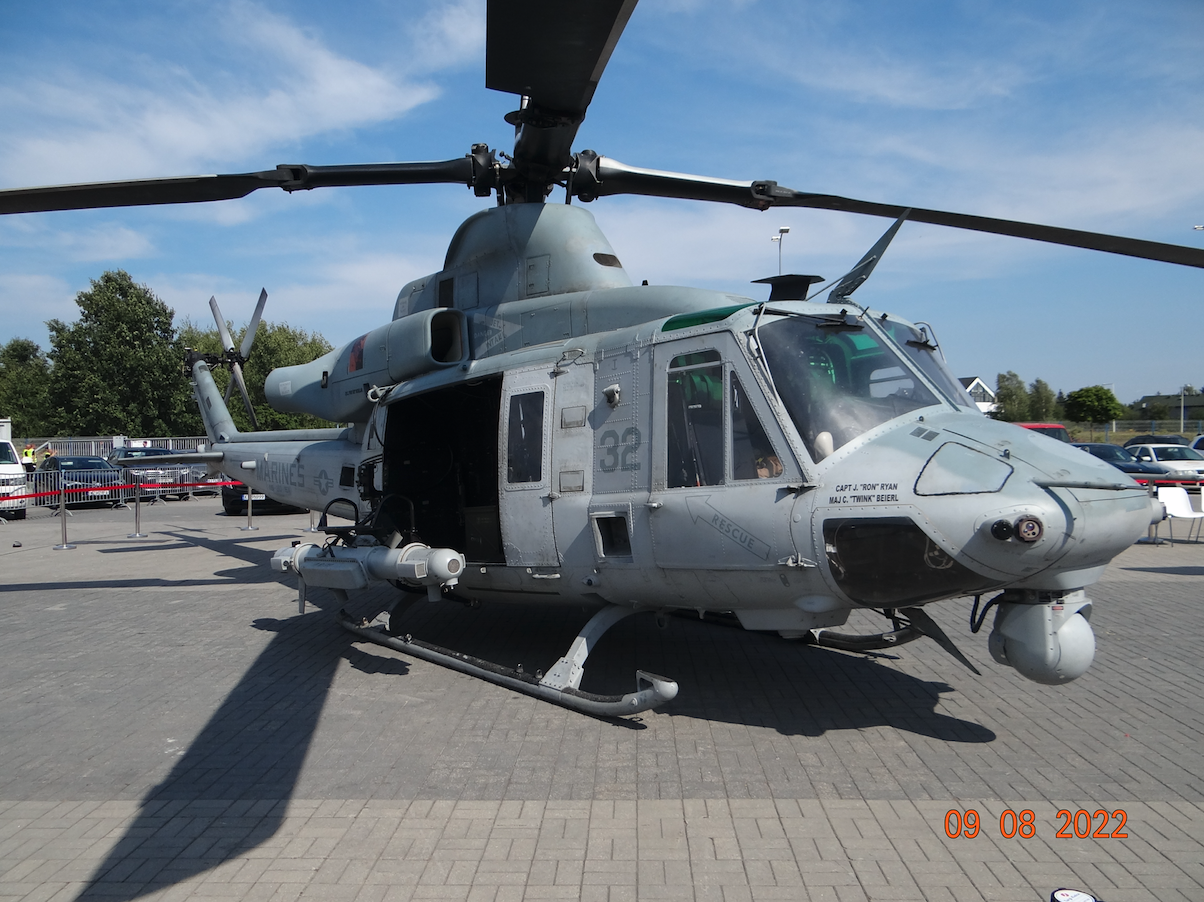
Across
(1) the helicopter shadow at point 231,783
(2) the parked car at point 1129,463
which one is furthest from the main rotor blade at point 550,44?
(2) the parked car at point 1129,463

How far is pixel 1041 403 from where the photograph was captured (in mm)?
63656

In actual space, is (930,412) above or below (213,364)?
below

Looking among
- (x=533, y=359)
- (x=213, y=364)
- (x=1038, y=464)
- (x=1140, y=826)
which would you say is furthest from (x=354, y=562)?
(x=213, y=364)

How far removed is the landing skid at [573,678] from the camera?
495 cm

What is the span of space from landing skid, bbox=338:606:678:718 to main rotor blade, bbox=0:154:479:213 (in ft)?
13.0

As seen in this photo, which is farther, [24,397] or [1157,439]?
[24,397]

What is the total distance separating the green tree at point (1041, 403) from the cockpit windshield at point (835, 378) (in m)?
A: 63.8

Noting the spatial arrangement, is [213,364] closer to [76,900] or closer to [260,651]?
[260,651]

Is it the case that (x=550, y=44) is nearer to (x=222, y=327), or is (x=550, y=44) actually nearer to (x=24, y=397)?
(x=222, y=327)

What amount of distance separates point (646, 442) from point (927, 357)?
6.63 ft

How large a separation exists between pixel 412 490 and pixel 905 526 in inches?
203

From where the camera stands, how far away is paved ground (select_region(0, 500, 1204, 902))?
342 centimetres

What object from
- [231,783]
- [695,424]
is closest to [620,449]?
[695,424]

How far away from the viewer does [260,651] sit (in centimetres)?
738
